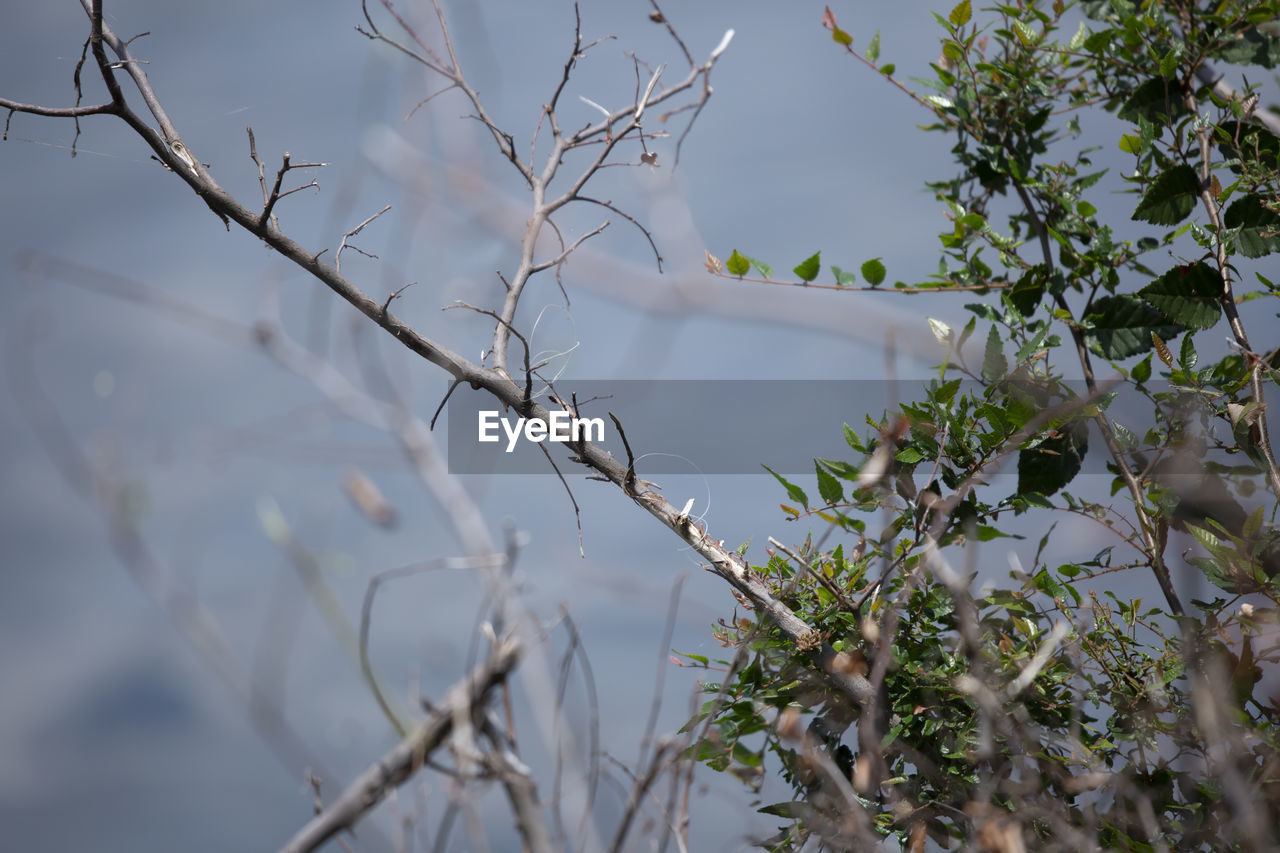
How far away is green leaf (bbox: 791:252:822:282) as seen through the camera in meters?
0.96

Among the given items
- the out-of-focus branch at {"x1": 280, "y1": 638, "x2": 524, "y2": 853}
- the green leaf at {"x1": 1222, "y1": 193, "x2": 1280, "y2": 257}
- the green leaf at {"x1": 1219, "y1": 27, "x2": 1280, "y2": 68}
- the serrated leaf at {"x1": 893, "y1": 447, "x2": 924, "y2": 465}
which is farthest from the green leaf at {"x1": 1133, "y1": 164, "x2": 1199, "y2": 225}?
the out-of-focus branch at {"x1": 280, "y1": 638, "x2": 524, "y2": 853}

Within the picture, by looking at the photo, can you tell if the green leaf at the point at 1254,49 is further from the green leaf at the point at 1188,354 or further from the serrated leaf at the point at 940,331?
the serrated leaf at the point at 940,331

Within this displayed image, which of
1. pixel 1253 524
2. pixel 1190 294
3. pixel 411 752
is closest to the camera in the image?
pixel 411 752

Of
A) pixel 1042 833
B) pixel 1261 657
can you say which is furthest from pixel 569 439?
pixel 1261 657

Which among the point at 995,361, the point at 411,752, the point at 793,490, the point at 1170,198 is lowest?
the point at 411,752

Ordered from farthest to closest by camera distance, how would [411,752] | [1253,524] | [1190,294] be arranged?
[1190,294] → [1253,524] → [411,752]

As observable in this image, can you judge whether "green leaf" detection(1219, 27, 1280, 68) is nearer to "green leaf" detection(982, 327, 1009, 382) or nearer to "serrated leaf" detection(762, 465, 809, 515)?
"green leaf" detection(982, 327, 1009, 382)

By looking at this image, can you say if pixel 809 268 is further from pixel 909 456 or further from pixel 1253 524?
pixel 1253 524

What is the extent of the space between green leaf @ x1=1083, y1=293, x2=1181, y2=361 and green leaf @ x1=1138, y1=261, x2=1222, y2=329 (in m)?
0.03

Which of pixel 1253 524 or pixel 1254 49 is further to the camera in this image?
pixel 1254 49

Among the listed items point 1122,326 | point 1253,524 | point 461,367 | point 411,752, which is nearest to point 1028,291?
point 1122,326

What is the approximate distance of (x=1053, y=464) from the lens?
2.92 feet

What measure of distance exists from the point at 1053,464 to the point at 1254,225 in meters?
0.34

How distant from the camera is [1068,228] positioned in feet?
3.26
